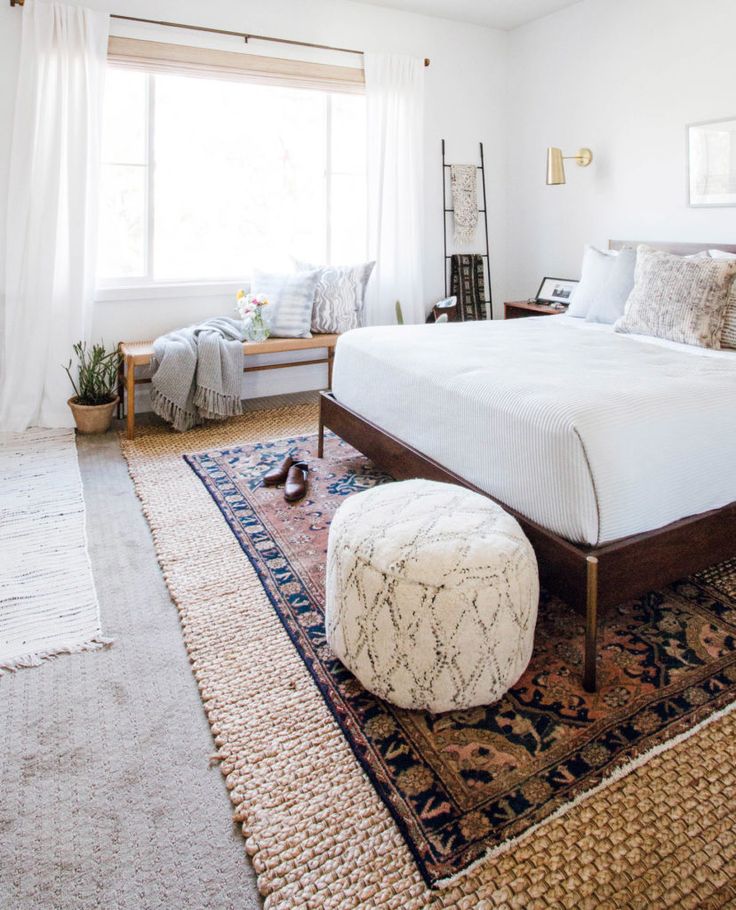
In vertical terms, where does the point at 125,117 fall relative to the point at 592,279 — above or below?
above

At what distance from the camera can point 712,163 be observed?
370 centimetres

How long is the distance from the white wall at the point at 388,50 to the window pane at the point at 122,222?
232mm

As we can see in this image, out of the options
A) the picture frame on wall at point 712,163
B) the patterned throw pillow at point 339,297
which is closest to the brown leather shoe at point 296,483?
the patterned throw pillow at point 339,297

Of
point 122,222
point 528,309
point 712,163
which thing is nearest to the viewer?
point 712,163

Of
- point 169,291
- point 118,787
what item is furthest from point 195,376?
point 118,787

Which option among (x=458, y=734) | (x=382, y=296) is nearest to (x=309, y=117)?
(x=382, y=296)

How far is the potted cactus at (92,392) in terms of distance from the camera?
3.88 meters

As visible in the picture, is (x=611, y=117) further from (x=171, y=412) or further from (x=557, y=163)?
(x=171, y=412)

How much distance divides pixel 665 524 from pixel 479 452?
0.58 metres

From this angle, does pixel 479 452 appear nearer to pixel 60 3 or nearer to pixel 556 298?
pixel 556 298

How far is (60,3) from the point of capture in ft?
12.0

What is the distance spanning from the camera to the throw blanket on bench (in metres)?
3.81

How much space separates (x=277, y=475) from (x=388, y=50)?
328cm

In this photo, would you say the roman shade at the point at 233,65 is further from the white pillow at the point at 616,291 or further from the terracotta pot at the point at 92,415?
the white pillow at the point at 616,291
